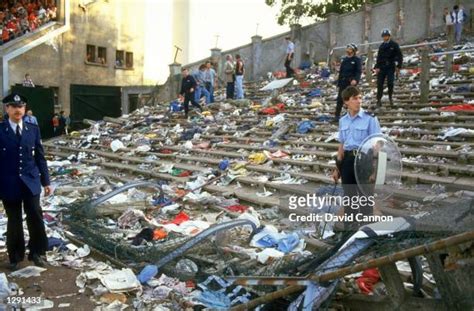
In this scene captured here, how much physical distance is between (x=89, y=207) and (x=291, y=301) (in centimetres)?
386

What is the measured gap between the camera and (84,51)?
77.6 ft

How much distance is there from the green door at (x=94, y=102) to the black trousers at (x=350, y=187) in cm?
1975

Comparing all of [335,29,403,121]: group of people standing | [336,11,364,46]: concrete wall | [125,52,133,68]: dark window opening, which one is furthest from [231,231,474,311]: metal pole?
[125,52,133,68]: dark window opening

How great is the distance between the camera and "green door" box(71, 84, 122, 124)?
75.4 feet

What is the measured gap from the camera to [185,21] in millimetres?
30141

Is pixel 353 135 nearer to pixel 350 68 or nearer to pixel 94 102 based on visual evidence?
pixel 350 68

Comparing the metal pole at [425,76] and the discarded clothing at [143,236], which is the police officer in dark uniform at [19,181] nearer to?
the discarded clothing at [143,236]

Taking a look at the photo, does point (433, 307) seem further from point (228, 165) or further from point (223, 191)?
point (228, 165)

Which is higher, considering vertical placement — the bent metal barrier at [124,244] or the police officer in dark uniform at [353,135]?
the police officer in dark uniform at [353,135]

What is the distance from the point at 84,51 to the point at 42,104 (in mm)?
4163

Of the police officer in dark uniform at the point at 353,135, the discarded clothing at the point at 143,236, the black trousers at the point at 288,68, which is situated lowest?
the discarded clothing at the point at 143,236

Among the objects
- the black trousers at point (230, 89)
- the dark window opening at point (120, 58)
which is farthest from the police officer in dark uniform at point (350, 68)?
the dark window opening at point (120, 58)

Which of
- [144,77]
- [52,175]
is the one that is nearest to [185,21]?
[144,77]

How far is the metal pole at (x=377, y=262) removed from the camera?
9.30ft
